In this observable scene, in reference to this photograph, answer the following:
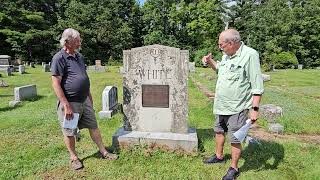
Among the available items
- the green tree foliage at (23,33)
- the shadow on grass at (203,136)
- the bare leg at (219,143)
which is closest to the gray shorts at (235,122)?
the bare leg at (219,143)

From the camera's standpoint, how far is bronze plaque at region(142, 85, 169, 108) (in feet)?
17.6

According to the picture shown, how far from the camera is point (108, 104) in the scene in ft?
26.1

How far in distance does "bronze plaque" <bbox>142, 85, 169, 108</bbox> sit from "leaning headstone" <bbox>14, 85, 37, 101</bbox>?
248 inches

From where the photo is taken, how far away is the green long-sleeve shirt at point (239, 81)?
154 inches

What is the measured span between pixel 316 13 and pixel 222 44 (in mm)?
43438

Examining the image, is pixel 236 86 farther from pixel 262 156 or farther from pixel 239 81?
pixel 262 156

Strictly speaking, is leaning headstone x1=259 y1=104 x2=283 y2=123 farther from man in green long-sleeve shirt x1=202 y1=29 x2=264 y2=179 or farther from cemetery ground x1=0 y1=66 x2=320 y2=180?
man in green long-sleeve shirt x1=202 y1=29 x2=264 y2=179

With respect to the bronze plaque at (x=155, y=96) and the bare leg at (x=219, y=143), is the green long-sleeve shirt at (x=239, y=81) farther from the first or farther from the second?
the bronze plaque at (x=155, y=96)

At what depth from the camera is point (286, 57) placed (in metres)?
36.4

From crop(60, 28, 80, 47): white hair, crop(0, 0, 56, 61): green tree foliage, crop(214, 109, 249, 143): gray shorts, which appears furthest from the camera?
crop(0, 0, 56, 61): green tree foliage

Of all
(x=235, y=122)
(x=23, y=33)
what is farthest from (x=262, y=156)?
(x=23, y=33)

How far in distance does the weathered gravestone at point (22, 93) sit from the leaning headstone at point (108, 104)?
3.47m

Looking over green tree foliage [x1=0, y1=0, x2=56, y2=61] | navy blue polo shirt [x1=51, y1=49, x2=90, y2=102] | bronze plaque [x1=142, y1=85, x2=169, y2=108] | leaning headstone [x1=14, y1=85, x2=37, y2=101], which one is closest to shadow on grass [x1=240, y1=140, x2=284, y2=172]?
bronze plaque [x1=142, y1=85, x2=169, y2=108]

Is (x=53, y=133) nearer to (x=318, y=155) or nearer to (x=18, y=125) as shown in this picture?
(x=18, y=125)
